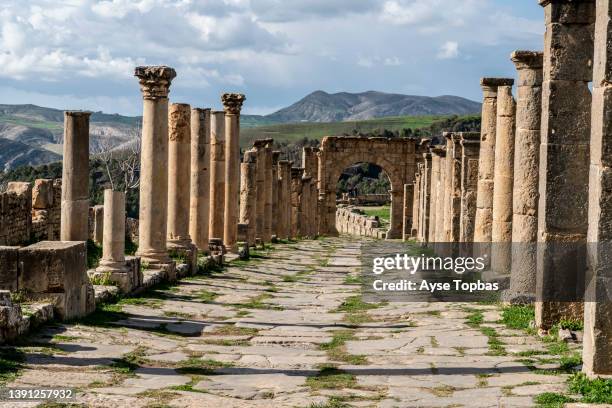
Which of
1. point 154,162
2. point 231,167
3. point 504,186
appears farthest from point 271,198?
point 504,186

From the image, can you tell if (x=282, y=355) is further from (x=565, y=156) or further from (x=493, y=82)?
(x=493, y=82)

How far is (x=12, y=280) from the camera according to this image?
1165 cm

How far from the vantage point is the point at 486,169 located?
18.4 m

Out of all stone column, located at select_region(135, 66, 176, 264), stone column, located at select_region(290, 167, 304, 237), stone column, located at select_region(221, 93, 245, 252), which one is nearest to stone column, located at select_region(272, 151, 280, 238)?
stone column, located at select_region(290, 167, 304, 237)

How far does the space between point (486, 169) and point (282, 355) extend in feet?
28.1

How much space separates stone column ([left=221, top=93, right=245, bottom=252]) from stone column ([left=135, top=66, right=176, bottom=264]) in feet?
24.7

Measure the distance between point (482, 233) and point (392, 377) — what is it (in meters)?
9.42

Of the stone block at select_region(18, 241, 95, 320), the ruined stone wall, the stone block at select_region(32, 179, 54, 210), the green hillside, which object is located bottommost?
the ruined stone wall

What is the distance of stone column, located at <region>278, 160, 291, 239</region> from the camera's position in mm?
38906

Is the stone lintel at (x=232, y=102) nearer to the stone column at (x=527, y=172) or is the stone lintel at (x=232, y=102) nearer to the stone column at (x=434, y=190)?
the stone column at (x=434, y=190)

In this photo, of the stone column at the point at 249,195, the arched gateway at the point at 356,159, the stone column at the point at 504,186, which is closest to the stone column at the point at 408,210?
the arched gateway at the point at 356,159

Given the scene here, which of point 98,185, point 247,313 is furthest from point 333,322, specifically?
point 98,185

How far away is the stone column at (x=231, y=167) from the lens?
25.3 meters

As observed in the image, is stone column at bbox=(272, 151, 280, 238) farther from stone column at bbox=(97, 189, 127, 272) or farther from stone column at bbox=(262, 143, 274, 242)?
stone column at bbox=(97, 189, 127, 272)
